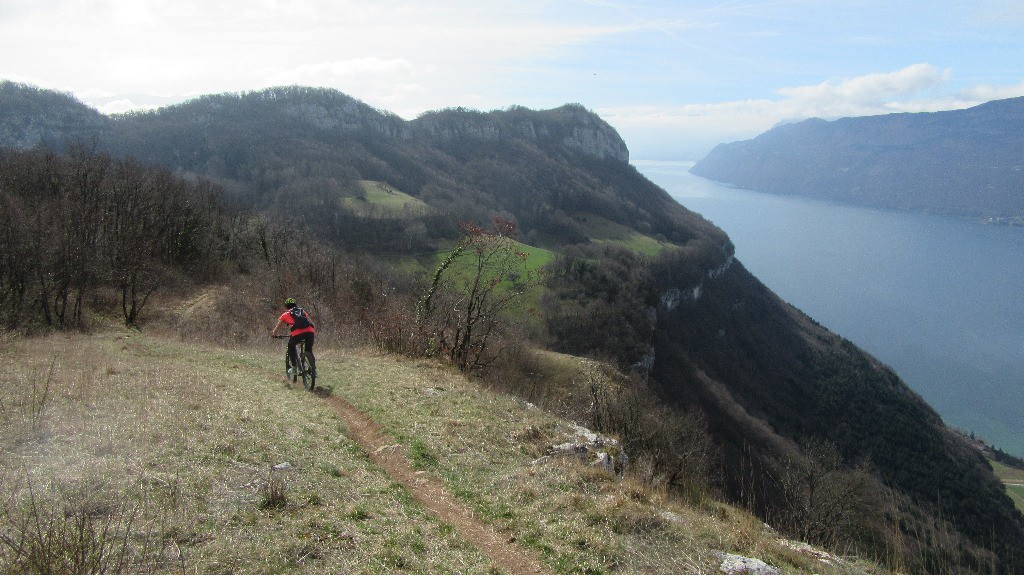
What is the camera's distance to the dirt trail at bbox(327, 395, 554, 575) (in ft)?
20.6

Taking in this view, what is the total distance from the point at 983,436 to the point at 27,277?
138 m

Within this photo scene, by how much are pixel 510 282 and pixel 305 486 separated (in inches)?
2361

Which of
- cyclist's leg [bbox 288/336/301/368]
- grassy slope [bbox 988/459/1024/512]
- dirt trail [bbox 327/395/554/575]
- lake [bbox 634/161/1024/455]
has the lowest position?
grassy slope [bbox 988/459/1024/512]

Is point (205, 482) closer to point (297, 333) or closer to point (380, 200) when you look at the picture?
point (297, 333)

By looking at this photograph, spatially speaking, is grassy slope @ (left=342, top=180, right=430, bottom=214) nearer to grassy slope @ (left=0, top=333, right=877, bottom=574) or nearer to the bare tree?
the bare tree

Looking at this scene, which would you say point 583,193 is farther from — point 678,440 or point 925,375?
point 678,440

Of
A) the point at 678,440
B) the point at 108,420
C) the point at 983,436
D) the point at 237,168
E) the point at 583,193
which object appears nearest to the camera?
the point at 108,420

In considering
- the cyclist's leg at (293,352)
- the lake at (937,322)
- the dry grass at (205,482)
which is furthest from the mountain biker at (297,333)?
the lake at (937,322)

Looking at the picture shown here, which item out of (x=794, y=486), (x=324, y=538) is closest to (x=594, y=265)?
(x=794, y=486)

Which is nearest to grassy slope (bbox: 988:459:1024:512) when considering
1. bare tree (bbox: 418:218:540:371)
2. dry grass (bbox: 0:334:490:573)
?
bare tree (bbox: 418:218:540:371)

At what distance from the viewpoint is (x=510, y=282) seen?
67.0 metres

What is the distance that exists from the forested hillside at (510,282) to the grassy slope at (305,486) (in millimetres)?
2783

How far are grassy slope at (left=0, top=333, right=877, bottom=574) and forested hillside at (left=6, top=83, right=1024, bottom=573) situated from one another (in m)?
2.78

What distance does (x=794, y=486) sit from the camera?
3158 cm
